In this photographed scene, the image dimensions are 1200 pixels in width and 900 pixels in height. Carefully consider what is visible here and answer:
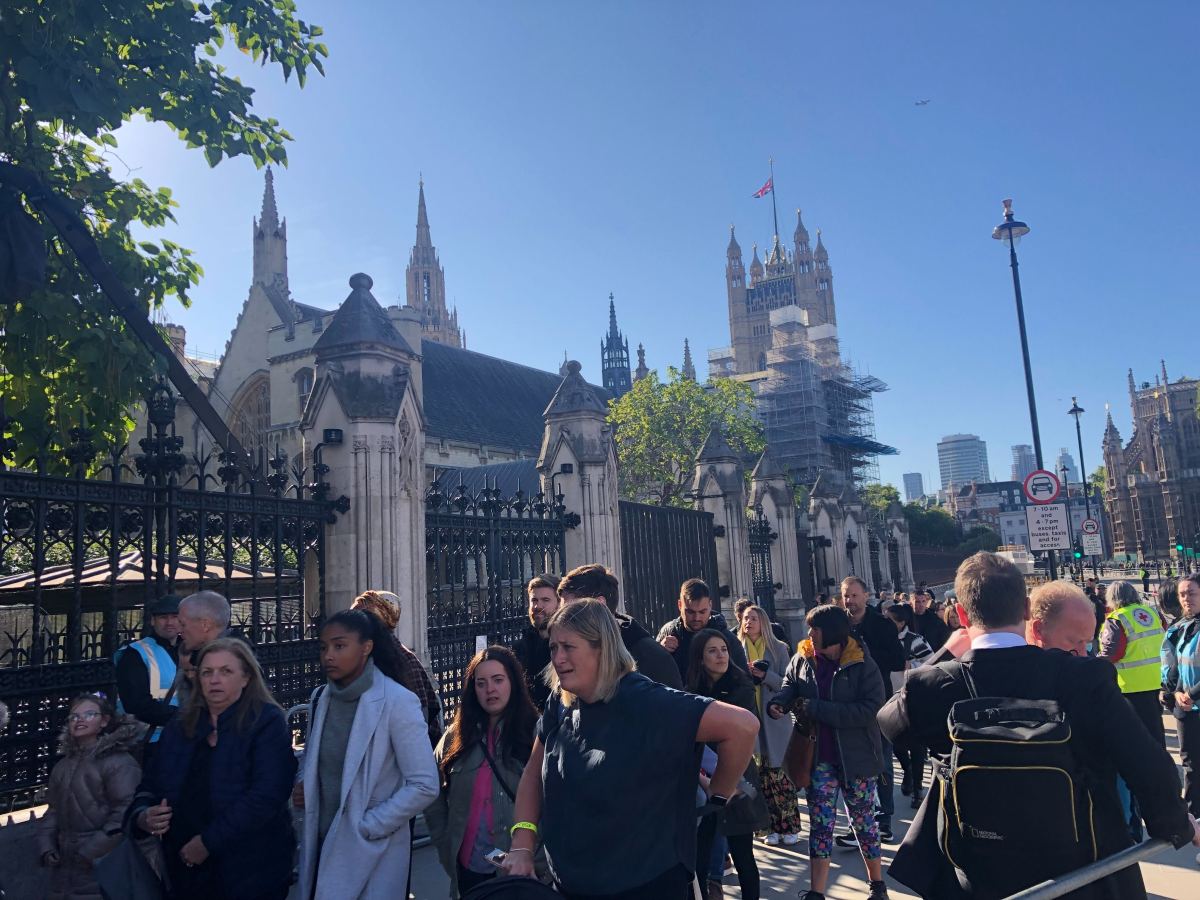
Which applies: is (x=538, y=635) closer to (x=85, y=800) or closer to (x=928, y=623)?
(x=85, y=800)

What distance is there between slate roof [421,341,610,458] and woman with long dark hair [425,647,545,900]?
36544mm

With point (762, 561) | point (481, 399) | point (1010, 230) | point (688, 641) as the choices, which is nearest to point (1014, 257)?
point (1010, 230)

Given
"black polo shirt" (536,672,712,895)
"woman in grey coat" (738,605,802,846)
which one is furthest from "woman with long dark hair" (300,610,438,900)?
"woman in grey coat" (738,605,802,846)

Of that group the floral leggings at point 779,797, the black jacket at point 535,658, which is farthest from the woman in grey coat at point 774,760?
Result: the black jacket at point 535,658

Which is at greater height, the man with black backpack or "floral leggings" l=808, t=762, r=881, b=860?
the man with black backpack

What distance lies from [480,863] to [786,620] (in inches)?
447

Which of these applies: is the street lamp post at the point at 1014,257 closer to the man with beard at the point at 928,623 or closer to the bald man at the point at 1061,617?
the man with beard at the point at 928,623

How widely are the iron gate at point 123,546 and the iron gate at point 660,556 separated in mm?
4612

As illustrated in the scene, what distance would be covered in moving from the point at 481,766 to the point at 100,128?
292 inches

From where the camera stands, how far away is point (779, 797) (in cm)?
554

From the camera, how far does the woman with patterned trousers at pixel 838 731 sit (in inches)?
184

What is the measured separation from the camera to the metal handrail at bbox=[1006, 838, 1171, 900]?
2.43 m

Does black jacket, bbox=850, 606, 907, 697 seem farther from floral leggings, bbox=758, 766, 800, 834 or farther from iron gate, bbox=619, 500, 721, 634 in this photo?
iron gate, bbox=619, 500, 721, 634

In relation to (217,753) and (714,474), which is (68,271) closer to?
(217,753)
